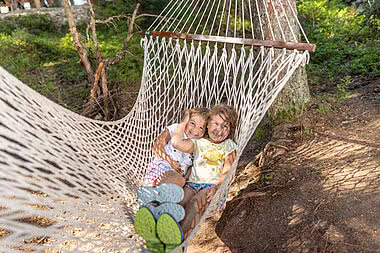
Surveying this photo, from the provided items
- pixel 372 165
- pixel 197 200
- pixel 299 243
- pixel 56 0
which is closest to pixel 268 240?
pixel 299 243

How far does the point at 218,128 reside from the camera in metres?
1.77

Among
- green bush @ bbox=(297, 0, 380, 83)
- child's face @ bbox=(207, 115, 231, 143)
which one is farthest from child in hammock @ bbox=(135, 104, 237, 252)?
green bush @ bbox=(297, 0, 380, 83)

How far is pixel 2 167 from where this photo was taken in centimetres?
125

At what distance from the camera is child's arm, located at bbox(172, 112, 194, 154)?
180 centimetres

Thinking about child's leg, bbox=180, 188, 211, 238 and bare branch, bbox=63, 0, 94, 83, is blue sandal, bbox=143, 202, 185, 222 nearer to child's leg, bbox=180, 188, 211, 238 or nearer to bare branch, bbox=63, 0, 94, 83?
child's leg, bbox=180, 188, 211, 238

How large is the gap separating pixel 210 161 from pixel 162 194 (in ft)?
1.14

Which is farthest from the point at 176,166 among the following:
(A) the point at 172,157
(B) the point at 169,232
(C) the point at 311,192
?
(C) the point at 311,192

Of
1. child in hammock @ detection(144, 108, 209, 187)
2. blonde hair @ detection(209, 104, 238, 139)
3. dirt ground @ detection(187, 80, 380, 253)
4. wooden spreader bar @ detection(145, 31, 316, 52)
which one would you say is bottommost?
dirt ground @ detection(187, 80, 380, 253)

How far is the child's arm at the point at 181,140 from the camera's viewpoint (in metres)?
1.80

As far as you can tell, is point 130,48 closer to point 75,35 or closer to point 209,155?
point 75,35

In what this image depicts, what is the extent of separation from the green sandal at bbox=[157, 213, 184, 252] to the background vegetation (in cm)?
193

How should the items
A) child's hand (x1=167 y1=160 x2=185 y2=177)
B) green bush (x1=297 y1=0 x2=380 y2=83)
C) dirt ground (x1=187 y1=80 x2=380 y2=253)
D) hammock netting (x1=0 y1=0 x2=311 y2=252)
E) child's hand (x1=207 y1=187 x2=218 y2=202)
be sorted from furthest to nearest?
green bush (x1=297 y1=0 x2=380 y2=83), child's hand (x1=167 y1=160 x2=185 y2=177), child's hand (x1=207 y1=187 x2=218 y2=202), dirt ground (x1=187 y1=80 x2=380 y2=253), hammock netting (x1=0 y1=0 x2=311 y2=252)

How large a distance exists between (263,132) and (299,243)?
119 cm

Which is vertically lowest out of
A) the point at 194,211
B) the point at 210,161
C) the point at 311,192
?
the point at 311,192
